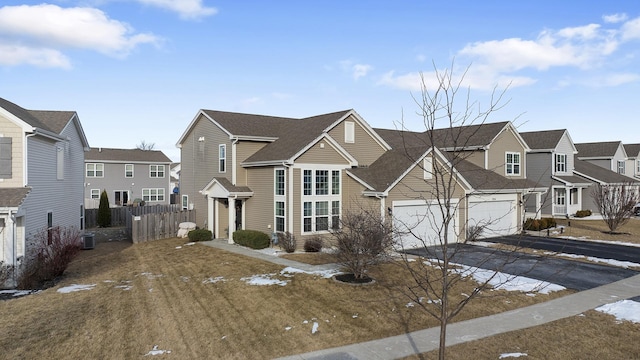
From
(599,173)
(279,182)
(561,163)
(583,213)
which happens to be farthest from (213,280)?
(599,173)

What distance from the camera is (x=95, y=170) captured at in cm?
4638

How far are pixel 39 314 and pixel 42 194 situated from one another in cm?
804

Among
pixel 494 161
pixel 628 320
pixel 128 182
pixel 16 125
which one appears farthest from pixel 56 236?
pixel 128 182

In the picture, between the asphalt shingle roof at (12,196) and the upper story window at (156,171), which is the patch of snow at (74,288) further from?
the upper story window at (156,171)

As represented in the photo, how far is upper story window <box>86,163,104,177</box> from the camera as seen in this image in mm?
46000

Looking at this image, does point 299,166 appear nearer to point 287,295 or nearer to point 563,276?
point 287,295

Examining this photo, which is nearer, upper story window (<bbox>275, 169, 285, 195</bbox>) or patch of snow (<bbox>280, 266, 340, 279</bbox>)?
patch of snow (<bbox>280, 266, 340, 279</bbox>)

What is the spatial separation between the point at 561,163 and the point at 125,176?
45222mm

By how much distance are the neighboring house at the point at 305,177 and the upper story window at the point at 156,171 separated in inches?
878

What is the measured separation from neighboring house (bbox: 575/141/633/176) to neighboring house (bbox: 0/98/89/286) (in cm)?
5067

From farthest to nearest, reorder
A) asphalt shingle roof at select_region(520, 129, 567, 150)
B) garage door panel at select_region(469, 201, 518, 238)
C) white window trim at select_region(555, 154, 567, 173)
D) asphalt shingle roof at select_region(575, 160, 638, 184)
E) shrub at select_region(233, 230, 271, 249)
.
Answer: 1. asphalt shingle roof at select_region(575, 160, 638, 184)
2. white window trim at select_region(555, 154, 567, 173)
3. asphalt shingle roof at select_region(520, 129, 567, 150)
4. garage door panel at select_region(469, 201, 518, 238)
5. shrub at select_region(233, 230, 271, 249)

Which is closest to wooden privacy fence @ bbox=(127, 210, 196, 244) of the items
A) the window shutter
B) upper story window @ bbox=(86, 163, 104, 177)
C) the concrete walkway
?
the window shutter

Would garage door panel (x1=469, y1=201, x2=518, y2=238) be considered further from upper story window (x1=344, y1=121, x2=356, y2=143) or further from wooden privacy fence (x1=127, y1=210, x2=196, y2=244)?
wooden privacy fence (x1=127, y1=210, x2=196, y2=244)

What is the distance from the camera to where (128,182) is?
48188 millimetres
